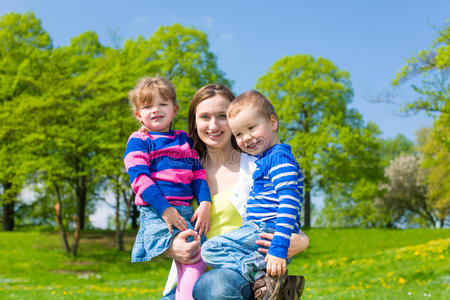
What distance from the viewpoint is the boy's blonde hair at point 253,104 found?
2580 millimetres

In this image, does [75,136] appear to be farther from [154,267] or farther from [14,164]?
[154,267]

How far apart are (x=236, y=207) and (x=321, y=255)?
17576 mm

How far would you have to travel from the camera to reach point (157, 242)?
110 inches

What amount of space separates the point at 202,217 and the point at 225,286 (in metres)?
0.62

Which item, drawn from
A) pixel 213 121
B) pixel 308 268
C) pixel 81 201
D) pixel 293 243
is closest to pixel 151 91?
pixel 213 121

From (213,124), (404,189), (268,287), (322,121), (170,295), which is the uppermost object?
(322,121)

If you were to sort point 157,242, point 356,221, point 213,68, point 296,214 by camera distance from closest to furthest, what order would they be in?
point 296,214 → point 157,242 → point 213,68 → point 356,221

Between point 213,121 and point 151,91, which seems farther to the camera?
point 213,121

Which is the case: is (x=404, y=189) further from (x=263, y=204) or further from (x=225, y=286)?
(x=225, y=286)

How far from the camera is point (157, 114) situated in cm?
303

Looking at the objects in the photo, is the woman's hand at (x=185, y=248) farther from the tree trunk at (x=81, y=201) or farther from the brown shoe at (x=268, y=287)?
the tree trunk at (x=81, y=201)

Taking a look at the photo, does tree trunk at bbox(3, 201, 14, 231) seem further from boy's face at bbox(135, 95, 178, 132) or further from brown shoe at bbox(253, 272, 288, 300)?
brown shoe at bbox(253, 272, 288, 300)

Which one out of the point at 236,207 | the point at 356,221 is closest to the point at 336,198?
the point at 356,221

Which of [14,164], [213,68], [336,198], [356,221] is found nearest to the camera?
[14,164]
